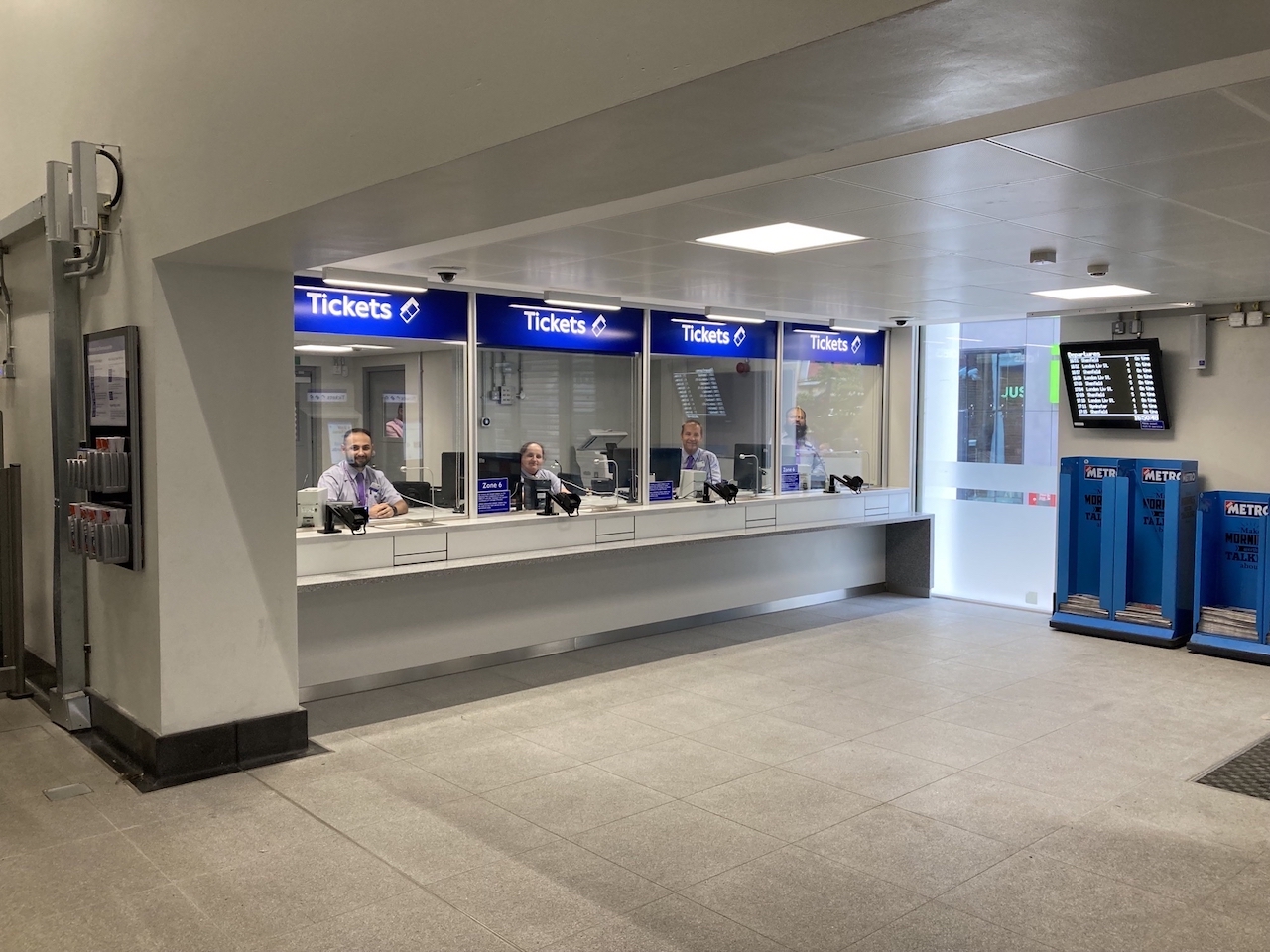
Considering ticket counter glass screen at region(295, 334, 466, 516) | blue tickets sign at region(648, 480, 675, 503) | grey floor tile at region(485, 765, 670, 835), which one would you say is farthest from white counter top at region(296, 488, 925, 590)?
grey floor tile at region(485, 765, 670, 835)

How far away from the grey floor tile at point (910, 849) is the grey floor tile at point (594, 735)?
4.31ft

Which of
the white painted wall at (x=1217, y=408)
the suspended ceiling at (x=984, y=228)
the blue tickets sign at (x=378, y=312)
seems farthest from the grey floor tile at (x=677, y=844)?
the white painted wall at (x=1217, y=408)

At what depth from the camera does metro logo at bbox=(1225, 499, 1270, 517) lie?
693 cm

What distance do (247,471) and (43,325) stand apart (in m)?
2.15

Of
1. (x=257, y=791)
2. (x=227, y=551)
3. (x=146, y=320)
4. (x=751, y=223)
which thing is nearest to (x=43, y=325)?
(x=146, y=320)

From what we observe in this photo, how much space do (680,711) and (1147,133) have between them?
12.1 ft

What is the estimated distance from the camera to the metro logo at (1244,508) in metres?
6.93

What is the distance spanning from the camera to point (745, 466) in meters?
8.40

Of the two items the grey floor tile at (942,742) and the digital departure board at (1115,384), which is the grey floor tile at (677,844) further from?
the digital departure board at (1115,384)

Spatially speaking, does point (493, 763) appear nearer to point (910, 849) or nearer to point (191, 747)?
point (191, 747)

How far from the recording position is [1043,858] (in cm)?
367

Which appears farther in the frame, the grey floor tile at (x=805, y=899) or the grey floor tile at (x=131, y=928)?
the grey floor tile at (x=805, y=899)

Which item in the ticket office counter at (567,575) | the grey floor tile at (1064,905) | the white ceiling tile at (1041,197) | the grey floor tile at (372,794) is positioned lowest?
the grey floor tile at (1064,905)

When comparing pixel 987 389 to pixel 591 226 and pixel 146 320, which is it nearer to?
pixel 591 226
